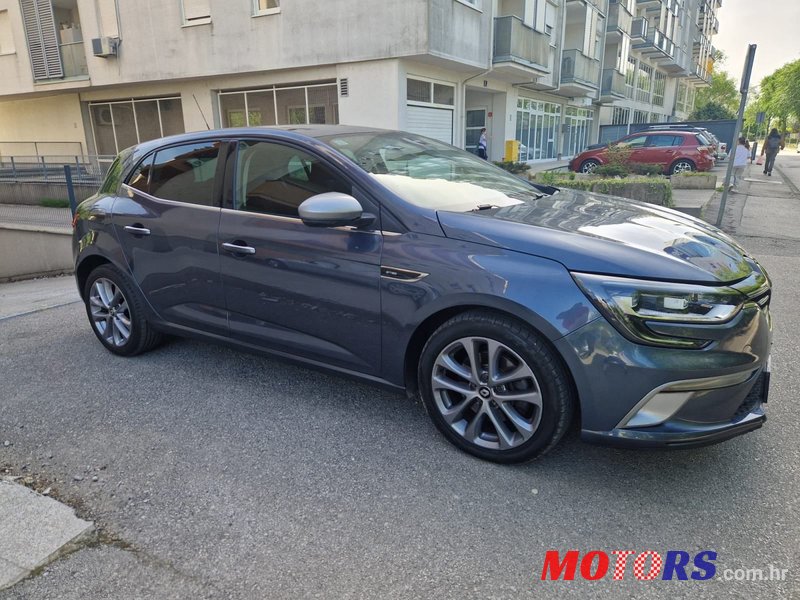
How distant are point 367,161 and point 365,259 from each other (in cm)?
61

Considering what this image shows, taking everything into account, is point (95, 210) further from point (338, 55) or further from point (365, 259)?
point (338, 55)

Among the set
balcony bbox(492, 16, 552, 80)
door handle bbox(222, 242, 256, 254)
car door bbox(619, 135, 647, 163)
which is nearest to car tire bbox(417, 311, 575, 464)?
door handle bbox(222, 242, 256, 254)

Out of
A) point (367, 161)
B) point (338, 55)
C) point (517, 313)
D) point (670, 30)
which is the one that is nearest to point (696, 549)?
point (517, 313)

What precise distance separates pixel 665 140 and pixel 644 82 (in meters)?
26.1

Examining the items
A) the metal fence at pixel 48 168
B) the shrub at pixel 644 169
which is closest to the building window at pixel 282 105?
the metal fence at pixel 48 168

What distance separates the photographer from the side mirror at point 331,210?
114 inches

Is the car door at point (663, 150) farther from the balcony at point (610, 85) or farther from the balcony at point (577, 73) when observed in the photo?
the balcony at point (610, 85)

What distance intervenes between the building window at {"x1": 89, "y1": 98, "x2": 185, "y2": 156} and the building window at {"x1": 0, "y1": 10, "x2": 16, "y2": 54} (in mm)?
3386

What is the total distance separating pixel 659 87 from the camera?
47812mm

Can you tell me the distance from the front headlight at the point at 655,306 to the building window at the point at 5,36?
2563 cm

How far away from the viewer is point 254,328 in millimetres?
3516

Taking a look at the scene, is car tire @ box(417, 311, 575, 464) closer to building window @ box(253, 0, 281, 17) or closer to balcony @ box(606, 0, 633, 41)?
building window @ box(253, 0, 281, 17)

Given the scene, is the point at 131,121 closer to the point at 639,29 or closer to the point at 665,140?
the point at 665,140

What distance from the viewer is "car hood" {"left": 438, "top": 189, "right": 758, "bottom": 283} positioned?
2.49 m
